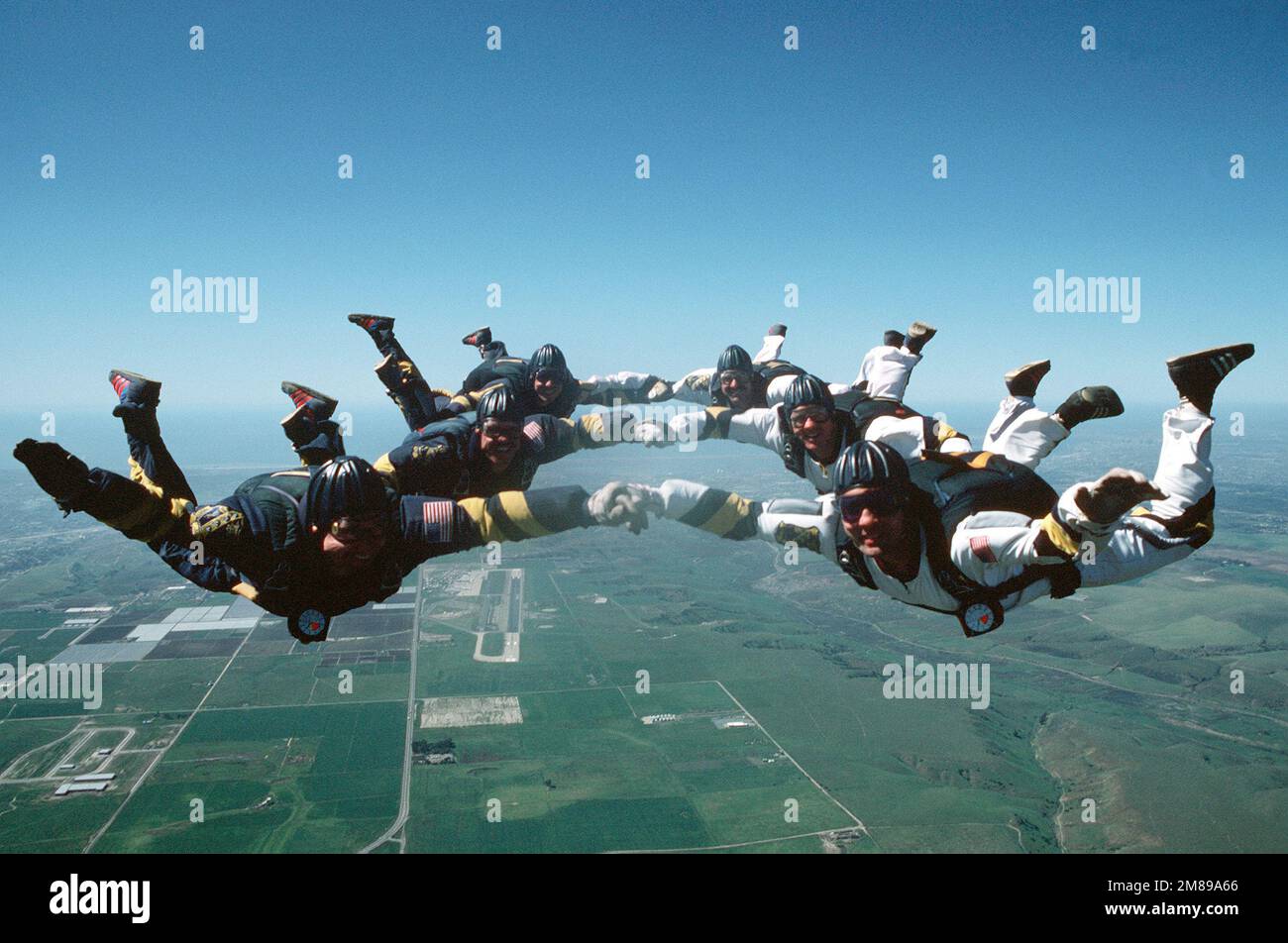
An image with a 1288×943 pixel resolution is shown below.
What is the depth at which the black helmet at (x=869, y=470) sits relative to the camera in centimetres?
753

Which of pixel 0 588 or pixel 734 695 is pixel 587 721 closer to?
pixel 734 695

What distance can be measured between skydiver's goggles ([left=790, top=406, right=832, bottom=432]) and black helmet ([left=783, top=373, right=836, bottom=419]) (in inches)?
1.6

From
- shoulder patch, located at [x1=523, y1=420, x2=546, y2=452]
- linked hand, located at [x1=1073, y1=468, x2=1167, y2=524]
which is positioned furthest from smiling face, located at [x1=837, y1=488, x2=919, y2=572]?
shoulder patch, located at [x1=523, y1=420, x2=546, y2=452]

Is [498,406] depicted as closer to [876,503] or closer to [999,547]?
[876,503]

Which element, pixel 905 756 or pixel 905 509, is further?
pixel 905 756

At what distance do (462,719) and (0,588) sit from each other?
267 feet

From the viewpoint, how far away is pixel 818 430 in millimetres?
9602

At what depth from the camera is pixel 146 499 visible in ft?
23.3

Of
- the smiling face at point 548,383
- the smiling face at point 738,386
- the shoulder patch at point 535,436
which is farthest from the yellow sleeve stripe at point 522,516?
the smiling face at point 738,386

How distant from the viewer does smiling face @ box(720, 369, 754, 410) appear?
483 inches

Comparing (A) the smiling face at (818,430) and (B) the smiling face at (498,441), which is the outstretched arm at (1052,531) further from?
(B) the smiling face at (498,441)

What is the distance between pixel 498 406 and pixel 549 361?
2.48 metres

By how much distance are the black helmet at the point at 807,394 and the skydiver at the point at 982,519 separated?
4.82 ft
